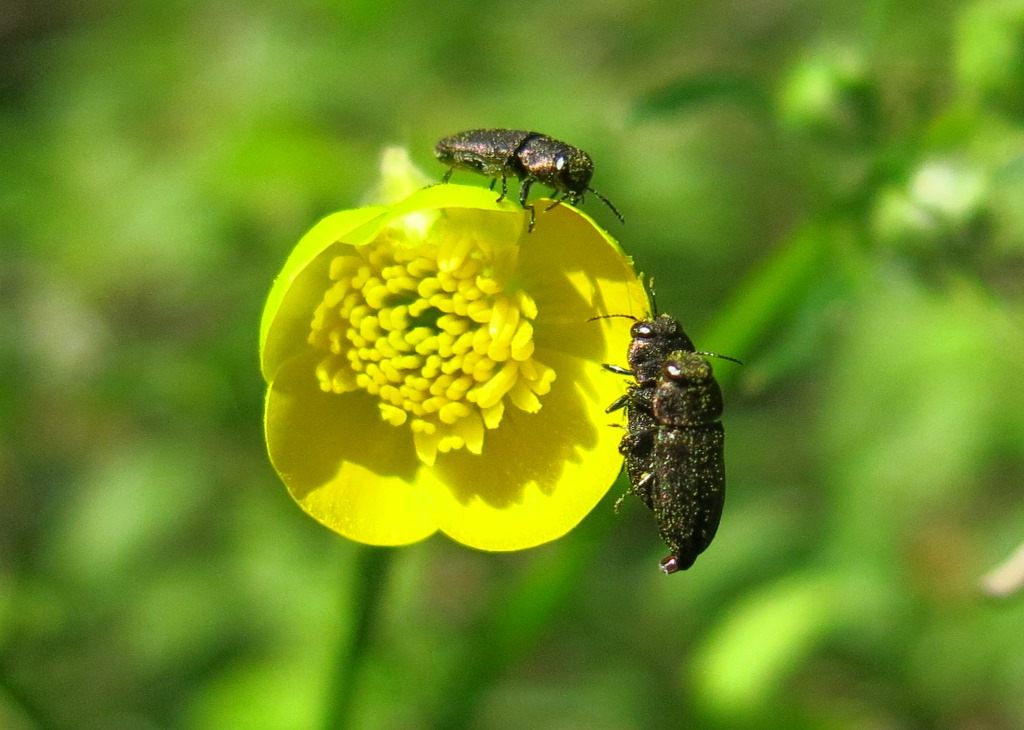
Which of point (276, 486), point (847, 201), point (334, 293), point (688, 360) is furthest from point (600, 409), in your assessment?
point (276, 486)

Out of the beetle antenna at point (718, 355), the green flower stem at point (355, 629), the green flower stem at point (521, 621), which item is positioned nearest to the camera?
the green flower stem at point (355, 629)

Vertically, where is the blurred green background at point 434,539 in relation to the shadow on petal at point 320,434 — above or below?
above

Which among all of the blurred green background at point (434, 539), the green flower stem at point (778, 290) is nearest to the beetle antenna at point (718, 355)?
the green flower stem at point (778, 290)

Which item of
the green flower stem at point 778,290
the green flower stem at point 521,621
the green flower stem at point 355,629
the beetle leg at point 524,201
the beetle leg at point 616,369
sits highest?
the green flower stem at point 778,290

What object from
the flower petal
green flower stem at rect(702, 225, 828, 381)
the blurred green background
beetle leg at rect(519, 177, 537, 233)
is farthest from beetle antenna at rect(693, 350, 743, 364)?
the flower petal

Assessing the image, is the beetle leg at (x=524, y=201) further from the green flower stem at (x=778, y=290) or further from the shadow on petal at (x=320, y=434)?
the green flower stem at (x=778, y=290)

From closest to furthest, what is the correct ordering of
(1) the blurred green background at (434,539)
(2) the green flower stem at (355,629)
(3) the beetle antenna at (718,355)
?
(2) the green flower stem at (355,629), (3) the beetle antenna at (718,355), (1) the blurred green background at (434,539)
